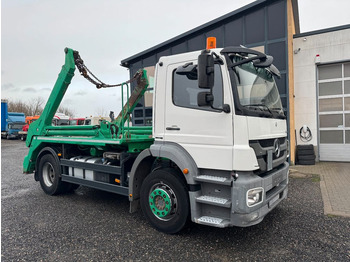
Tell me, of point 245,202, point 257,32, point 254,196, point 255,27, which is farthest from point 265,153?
point 255,27

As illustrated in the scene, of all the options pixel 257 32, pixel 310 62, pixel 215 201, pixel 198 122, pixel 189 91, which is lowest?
pixel 215 201

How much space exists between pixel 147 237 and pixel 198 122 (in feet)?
6.08

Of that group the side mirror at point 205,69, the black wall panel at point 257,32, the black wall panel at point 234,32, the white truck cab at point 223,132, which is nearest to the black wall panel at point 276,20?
the black wall panel at point 257,32

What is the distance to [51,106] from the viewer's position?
19.8 feet

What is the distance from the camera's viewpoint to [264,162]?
339 cm

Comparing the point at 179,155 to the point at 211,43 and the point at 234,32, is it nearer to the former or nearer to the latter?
the point at 211,43

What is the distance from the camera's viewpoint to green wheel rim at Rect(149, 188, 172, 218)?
3.70m

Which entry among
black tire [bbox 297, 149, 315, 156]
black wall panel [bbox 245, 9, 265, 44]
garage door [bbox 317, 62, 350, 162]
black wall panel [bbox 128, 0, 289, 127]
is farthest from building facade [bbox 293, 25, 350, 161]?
black wall panel [bbox 245, 9, 265, 44]

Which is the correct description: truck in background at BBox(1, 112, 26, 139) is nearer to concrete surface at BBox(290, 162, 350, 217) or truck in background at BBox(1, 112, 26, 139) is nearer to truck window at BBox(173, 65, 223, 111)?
concrete surface at BBox(290, 162, 350, 217)

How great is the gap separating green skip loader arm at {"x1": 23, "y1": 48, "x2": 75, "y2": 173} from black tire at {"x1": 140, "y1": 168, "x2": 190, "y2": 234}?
3185mm

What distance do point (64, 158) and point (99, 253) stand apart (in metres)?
3.00

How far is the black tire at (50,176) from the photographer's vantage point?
5805 mm

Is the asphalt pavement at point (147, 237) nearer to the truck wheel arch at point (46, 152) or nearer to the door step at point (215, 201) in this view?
the door step at point (215, 201)

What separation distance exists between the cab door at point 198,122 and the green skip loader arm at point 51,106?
278cm
